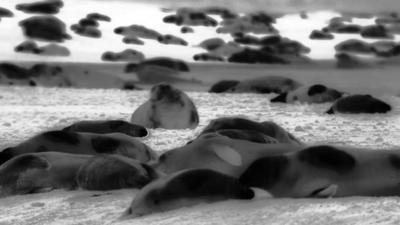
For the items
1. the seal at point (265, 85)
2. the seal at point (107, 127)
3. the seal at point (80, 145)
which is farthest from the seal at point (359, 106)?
the seal at point (80, 145)

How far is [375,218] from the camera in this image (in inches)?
121

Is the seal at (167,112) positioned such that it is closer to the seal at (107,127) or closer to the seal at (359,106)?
the seal at (107,127)

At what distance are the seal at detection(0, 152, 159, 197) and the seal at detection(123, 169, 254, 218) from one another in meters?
0.56

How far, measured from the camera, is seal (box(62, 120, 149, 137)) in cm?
669

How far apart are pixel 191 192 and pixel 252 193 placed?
0.96 ft

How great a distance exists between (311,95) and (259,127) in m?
4.59

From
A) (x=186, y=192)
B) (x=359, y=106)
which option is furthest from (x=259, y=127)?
(x=359, y=106)

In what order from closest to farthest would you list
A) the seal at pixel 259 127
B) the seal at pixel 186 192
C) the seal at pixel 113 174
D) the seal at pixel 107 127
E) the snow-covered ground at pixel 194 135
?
the snow-covered ground at pixel 194 135, the seal at pixel 186 192, the seal at pixel 113 174, the seal at pixel 259 127, the seal at pixel 107 127

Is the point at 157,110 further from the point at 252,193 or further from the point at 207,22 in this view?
the point at 207,22

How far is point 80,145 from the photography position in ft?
17.0

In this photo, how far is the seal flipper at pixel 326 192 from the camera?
145 inches

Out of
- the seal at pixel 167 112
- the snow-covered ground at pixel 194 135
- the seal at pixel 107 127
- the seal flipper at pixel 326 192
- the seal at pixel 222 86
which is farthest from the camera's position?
the seal at pixel 222 86

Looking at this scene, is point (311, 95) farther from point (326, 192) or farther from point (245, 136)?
point (326, 192)

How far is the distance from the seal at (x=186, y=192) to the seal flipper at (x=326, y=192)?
0.33m
